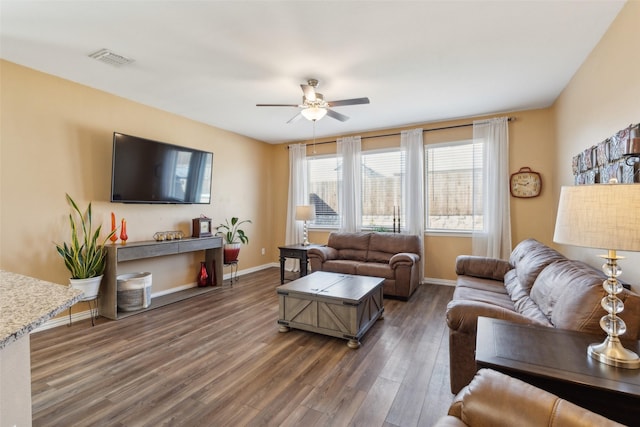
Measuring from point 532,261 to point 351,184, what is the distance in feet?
11.0

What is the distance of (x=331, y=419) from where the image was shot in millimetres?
1834

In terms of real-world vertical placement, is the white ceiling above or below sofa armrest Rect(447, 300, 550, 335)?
above

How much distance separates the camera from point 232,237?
5.39m

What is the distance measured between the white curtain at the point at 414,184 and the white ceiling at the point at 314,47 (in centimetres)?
100

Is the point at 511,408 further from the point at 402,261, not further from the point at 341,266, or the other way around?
the point at 341,266

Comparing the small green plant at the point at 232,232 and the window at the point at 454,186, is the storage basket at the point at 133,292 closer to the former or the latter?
the small green plant at the point at 232,232

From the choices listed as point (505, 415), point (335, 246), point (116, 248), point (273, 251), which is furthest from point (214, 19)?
point (273, 251)

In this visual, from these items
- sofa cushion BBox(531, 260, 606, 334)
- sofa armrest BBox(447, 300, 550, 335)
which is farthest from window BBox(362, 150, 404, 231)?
sofa armrest BBox(447, 300, 550, 335)

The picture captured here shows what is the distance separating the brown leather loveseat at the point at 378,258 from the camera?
4.16 meters

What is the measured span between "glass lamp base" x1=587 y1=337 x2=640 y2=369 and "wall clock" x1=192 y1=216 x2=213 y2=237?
15.1 feet

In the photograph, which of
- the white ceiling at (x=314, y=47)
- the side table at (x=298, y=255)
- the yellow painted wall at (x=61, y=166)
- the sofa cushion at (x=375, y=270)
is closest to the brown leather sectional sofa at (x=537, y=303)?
the sofa cushion at (x=375, y=270)

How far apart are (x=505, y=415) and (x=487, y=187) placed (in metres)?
4.26

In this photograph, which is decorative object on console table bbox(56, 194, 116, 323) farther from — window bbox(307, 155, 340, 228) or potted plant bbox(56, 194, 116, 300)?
window bbox(307, 155, 340, 228)

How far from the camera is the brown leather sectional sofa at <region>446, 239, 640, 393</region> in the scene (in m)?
1.56
